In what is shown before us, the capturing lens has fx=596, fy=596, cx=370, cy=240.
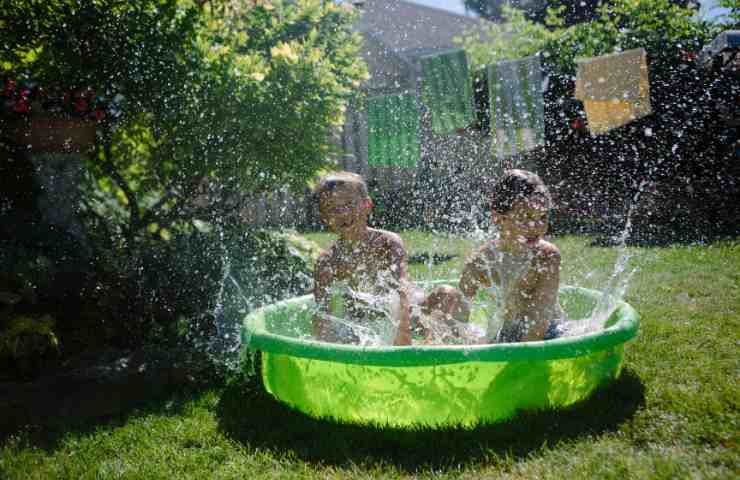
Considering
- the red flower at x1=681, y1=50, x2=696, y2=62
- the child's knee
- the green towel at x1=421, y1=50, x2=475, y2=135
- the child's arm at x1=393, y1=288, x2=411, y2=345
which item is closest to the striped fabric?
the green towel at x1=421, y1=50, x2=475, y2=135

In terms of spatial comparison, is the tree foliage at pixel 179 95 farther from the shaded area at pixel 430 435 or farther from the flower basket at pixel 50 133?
the shaded area at pixel 430 435

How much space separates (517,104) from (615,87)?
4.47 feet

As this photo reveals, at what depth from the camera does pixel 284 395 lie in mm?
2408

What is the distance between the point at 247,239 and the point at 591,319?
8.66ft

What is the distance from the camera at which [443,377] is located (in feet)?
6.66

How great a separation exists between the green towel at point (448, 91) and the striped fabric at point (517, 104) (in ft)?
0.96

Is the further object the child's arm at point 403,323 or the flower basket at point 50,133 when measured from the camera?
the flower basket at point 50,133

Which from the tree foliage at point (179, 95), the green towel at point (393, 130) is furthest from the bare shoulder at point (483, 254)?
the green towel at point (393, 130)

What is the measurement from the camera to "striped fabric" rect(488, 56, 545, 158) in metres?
6.68

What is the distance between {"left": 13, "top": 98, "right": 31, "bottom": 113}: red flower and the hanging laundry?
4.54m

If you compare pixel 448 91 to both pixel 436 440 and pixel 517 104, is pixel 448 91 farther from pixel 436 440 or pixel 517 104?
pixel 436 440

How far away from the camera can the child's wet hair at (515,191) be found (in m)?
2.53

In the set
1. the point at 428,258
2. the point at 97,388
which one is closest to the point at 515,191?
the point at 97,388

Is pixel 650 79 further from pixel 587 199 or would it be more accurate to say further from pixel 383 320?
pixel 383 320
